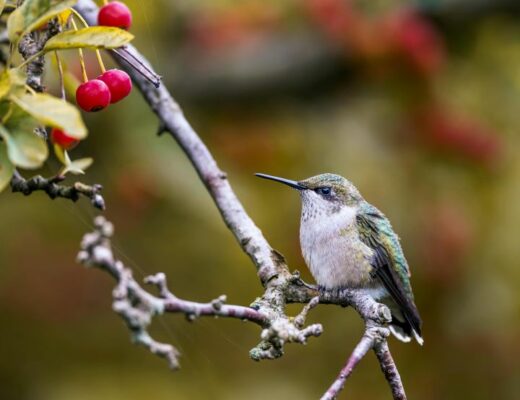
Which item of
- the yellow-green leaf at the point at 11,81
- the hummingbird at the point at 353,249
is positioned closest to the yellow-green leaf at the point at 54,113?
the yellow-green leaf at the point at 11,81

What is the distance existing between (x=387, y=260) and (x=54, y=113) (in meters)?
2.44

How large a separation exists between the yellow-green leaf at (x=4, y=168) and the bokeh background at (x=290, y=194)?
3638mm

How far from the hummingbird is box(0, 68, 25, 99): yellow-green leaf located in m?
1.83

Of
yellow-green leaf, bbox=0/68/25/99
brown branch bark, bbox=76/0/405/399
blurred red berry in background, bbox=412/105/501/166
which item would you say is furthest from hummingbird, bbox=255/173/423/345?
blurred red berry in background, bbox=412/105/501/166

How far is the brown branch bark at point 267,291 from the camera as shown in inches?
80.0

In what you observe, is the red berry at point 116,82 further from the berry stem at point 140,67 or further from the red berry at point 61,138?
the red berry at point 61,138

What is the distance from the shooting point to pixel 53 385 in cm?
551

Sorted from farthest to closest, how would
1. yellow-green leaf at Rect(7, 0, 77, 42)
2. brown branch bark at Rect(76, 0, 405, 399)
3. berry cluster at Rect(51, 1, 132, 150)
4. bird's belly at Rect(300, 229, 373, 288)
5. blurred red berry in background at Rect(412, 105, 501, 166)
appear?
blurred red berry in background at Rect(412, 105, 501, 166)
bird's belly at Rect(300, 229, 373, 288)
berry cluster at Rect(51, 1, 132, 150)
brown branch bark at Rect(76, 0, 405, 399)
yellow-green leaf at Rect(7, 0, 77, 42)

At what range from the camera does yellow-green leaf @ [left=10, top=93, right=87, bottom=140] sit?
5.50ft

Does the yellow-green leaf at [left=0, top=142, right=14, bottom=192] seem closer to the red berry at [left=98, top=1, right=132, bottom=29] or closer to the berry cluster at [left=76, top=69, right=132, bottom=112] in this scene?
the berry cluster at [left=76, top=69, right=132, bottom=112]

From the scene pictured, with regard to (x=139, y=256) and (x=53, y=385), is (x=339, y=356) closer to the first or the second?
(x=139, y=256)

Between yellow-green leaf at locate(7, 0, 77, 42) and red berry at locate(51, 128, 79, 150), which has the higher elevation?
yellow-green leaf at locate(7, 0, 77, 42)

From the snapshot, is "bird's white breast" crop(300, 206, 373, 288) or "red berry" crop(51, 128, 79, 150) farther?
"bird's white breast" crop(300, 206, 373, 288)

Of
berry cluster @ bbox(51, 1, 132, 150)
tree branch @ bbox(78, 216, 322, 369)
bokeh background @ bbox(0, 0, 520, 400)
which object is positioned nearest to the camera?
tree branch @ bbox(78, 216, 322, 369)
